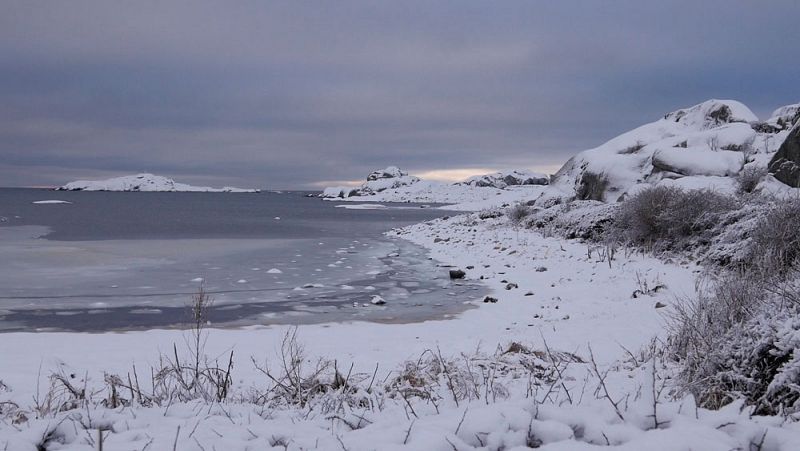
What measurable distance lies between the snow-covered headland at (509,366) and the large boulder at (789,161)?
9cm

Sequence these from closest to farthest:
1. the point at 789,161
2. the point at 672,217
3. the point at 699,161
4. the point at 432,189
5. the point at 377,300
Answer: the point at 377,300, the point at 672,217, the point at 789,161, the point at 699,161, the point at 432,189

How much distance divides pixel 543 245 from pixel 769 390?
1538cm

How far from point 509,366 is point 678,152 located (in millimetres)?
19614

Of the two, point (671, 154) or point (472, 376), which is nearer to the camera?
point (472, 376)

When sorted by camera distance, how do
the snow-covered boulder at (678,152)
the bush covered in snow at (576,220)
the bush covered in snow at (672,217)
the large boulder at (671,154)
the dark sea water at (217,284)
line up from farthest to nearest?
the large boulder at (671,154) → the snow-covered boulder at (678,152) → the bush covered in snow at (576,220) → the bush covered in snow at (672,217) → the dark sea water at (217,284)

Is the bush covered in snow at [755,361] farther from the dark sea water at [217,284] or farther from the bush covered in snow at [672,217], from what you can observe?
the bush covered in snow at [672,217]

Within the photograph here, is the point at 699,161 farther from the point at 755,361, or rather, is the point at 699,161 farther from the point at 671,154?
the point at 755,361

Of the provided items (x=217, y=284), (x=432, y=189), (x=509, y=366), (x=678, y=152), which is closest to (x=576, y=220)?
(x=678, y=152)

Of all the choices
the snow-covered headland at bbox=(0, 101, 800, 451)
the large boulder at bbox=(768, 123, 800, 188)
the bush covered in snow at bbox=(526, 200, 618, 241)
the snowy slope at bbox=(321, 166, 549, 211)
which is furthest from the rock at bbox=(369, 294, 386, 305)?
the snowy slope at bbox=(321, 166, 549, 211)

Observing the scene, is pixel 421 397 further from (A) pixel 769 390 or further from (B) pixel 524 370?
(A) pixel 769 390

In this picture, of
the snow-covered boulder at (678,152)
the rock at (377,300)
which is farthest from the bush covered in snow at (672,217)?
the rock at (377,300)

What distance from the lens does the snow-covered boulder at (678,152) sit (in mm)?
20750

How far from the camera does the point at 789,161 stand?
16469mm

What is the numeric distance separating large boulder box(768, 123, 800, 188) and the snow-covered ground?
6050 millimetres
